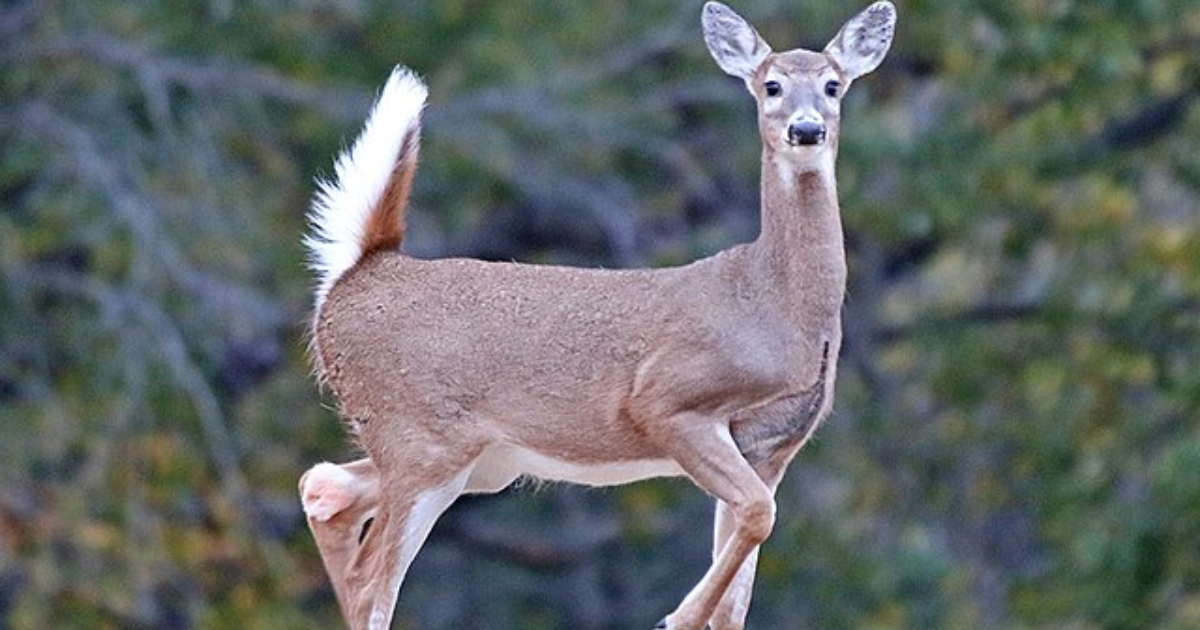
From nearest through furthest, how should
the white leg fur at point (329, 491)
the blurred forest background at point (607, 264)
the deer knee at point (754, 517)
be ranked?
1. the deer knee at point (754, 517)
2. the white leg fur at point (329, 491)
3. the blurred forest background at point (607, 264)

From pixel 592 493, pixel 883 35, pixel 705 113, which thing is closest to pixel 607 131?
pixel 705 113

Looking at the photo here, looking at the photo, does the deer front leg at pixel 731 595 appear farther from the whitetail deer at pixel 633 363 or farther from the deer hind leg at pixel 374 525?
the deer hind leg at pixel 374 525

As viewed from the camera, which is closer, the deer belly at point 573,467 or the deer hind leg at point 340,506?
the deer belly at point 573,467

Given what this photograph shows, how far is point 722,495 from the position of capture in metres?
6.46

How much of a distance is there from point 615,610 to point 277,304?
303 cm

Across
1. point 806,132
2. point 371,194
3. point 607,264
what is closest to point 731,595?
point 806,132

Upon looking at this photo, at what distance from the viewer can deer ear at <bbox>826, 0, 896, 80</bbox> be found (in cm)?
685

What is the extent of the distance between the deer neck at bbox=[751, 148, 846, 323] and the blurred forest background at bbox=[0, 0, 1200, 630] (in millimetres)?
6640

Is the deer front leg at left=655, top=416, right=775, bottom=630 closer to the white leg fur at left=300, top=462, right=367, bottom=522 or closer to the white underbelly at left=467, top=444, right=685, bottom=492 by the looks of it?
the white underbelly at left=467, top=444, right=685, bottom=492

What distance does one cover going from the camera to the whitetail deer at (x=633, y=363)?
652cm

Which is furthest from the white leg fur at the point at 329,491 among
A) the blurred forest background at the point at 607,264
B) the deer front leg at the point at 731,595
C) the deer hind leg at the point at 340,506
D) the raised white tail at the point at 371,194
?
the blurred forest background at the point at 607,264

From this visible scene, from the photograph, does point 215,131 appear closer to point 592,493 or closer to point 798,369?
point 592,493

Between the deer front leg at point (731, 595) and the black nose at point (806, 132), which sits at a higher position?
the black nose at point (806, 132)

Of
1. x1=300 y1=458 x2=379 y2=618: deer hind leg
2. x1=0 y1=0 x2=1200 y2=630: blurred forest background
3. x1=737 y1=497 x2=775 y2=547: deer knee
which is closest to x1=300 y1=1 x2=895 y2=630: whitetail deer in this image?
x1=737 y1=497 x2=775 y2=547: deer knee
